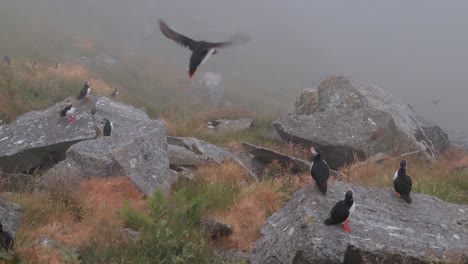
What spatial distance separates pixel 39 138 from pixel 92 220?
441 centimetres

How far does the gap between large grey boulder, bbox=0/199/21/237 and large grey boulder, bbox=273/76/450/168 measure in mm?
8244

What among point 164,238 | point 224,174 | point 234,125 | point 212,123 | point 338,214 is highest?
point 338,214

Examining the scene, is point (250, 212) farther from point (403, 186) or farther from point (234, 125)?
point (234, 125)

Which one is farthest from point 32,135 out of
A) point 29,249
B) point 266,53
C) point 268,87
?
point 266,53

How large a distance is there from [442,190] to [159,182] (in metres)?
5.00

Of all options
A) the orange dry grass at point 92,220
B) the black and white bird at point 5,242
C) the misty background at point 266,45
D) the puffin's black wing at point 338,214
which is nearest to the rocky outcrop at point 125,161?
the orange dry grass at point 92,220

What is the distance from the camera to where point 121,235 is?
6.31 metres

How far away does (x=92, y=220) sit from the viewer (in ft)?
22.8

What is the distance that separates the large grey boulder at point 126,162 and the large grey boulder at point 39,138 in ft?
4.89

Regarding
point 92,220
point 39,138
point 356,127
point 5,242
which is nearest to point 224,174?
point 92,220

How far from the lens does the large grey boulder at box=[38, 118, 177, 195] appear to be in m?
8.77

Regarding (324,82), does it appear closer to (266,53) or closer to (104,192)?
(104,192)

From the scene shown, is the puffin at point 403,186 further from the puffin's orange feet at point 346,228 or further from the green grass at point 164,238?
the green grass at point 164,238

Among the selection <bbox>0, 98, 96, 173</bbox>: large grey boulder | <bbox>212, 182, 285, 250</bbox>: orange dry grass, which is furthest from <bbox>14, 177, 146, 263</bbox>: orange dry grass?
<bbox>0, 98, 96, 173</bbox>: large grey boulder
